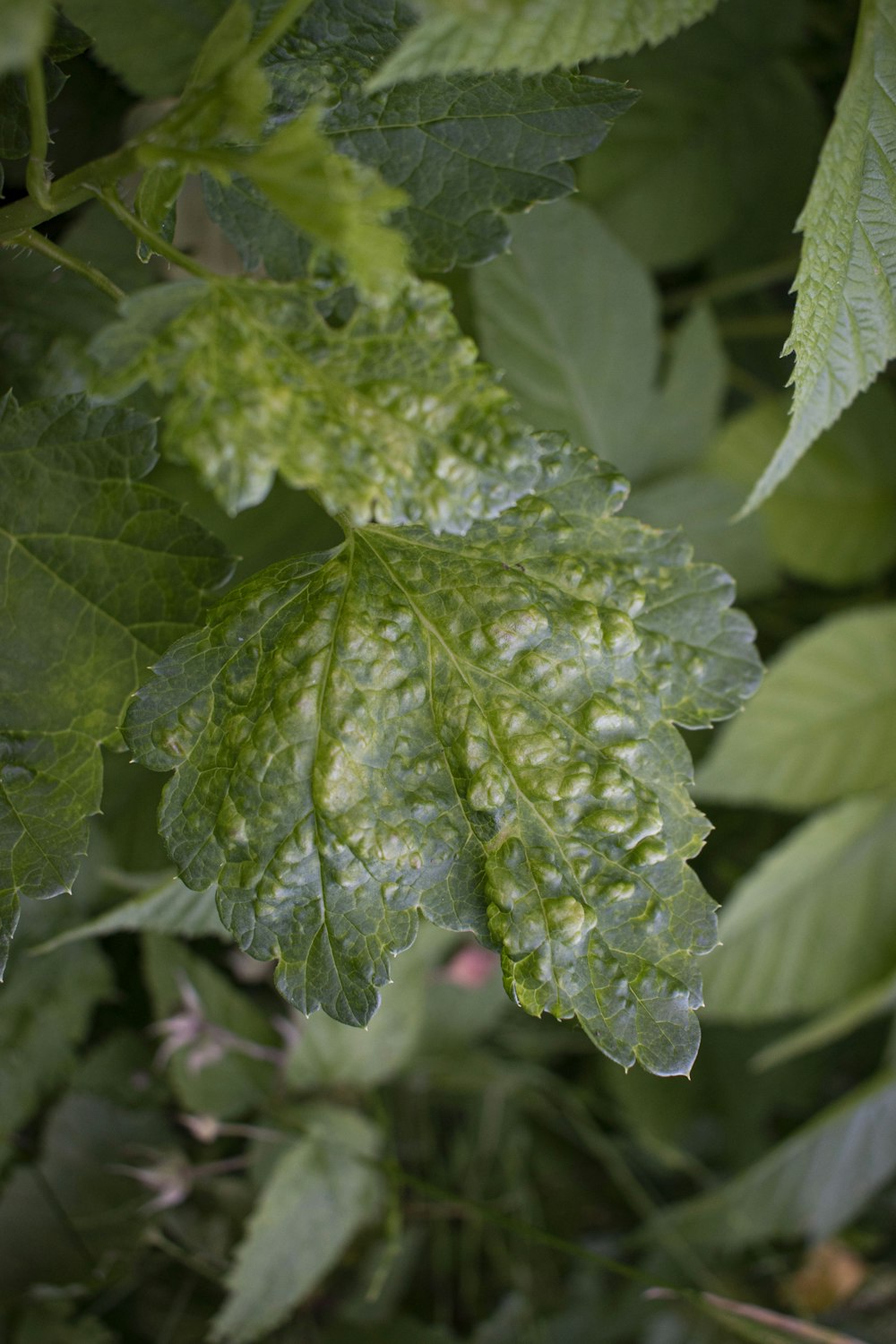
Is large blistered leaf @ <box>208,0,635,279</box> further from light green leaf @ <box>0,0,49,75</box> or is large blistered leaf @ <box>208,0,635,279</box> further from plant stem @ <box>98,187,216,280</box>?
light green leaf @ <box>0,0,49,75</box>

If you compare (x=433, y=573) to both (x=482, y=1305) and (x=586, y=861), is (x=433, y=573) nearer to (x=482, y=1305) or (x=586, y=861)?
(x=586, y=861)

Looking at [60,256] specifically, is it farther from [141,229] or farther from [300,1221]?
[300,1221]

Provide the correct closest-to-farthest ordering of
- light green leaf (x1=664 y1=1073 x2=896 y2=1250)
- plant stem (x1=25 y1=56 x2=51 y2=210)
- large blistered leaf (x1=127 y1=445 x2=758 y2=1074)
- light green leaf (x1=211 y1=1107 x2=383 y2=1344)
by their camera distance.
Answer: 1. plant stem (x1=25 y1=56 x2=51 y2=210)
2. large blistered leaf (x1=127 y1=445 x2=758 y2=1074)
3. light green leaf (x1=211 y1=1107 x2=383 y2=1344)
4. light green leaf (x1=664 y1=1073 x2=896 y2=1250)

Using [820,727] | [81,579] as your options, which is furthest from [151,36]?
[820,727]

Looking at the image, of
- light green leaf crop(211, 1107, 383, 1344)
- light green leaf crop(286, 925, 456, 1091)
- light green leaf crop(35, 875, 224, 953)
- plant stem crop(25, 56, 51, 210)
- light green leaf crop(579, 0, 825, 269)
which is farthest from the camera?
light green leaf crop(579, 0, 825, 269)

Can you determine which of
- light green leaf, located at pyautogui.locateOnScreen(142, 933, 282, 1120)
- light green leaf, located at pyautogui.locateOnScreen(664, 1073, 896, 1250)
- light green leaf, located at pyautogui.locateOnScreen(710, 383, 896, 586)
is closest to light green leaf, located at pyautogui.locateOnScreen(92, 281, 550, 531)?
light green leaf, located at pyautogui.locateOnScreen(142, 933, 282, 1120)

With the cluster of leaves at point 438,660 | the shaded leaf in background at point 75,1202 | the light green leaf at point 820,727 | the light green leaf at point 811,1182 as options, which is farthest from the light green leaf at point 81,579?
the light green leaf at point 811,1182

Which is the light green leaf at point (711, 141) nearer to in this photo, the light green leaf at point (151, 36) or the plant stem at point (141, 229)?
the light green leaf at point (151, 36)
